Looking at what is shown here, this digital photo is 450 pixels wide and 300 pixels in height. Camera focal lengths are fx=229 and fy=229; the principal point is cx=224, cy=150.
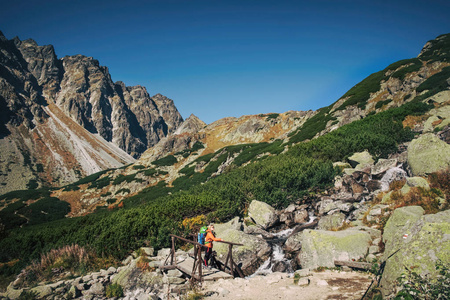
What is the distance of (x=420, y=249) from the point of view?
7277 millimetres

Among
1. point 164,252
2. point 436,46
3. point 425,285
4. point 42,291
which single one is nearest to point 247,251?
point 164,252

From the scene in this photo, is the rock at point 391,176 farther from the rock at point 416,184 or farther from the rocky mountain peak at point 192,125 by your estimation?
the rocky mountain peak at point 192,125

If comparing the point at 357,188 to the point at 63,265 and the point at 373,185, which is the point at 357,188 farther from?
the point at 63,265

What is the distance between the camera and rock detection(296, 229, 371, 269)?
438 inches

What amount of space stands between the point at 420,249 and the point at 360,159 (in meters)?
19.8

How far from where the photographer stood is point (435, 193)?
12.5 m

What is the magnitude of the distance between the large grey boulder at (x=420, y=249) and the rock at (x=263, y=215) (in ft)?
38.9

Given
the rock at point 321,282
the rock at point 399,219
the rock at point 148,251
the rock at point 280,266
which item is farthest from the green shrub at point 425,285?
the rock at point 148,251

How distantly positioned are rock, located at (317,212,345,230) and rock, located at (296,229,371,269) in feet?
12.3

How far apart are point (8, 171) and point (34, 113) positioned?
222 feet

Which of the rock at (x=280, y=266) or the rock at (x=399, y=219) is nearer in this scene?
the rock at (x=399, y=219)

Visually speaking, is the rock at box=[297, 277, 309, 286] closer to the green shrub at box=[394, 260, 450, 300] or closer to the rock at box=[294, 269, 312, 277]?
the rock at box=[294, 269, 312, 277]

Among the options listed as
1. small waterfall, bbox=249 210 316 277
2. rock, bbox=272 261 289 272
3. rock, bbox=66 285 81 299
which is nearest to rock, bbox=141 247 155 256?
rock, bbox=66 285 81 299

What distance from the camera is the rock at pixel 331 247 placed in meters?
11.1
